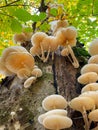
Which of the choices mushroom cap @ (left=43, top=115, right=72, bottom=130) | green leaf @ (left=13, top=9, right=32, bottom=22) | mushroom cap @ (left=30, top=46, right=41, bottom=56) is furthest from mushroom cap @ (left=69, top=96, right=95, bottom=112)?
mushroom cap @ (left=30, top=46, right=41, bottom=56)

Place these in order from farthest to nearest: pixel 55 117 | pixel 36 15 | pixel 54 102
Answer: pixel 36 15 → pixel 54 102 → pixel 55 117

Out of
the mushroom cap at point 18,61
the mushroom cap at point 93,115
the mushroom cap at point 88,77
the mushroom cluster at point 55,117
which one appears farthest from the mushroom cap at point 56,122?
the mushroom cap at point 18,61

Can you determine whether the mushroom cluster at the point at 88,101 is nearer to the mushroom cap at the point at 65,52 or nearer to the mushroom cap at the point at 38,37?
the mushroom cap at the point at 65,52

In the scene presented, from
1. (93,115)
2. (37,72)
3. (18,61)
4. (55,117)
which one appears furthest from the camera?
(18,61)

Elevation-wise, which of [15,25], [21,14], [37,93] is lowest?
[37,93]

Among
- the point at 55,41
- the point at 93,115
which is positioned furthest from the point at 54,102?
the point at 55,41

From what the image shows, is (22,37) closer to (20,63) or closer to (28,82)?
(20,63)

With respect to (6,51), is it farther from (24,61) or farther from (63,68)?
(63,68)

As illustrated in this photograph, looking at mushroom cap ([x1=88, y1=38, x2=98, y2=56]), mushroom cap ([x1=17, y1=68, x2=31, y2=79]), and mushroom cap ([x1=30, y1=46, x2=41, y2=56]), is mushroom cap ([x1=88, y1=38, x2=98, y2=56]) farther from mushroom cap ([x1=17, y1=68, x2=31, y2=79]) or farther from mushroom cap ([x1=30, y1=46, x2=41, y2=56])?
mushroom cap ([x1=17, y1=68, x2=31, y2=79])
